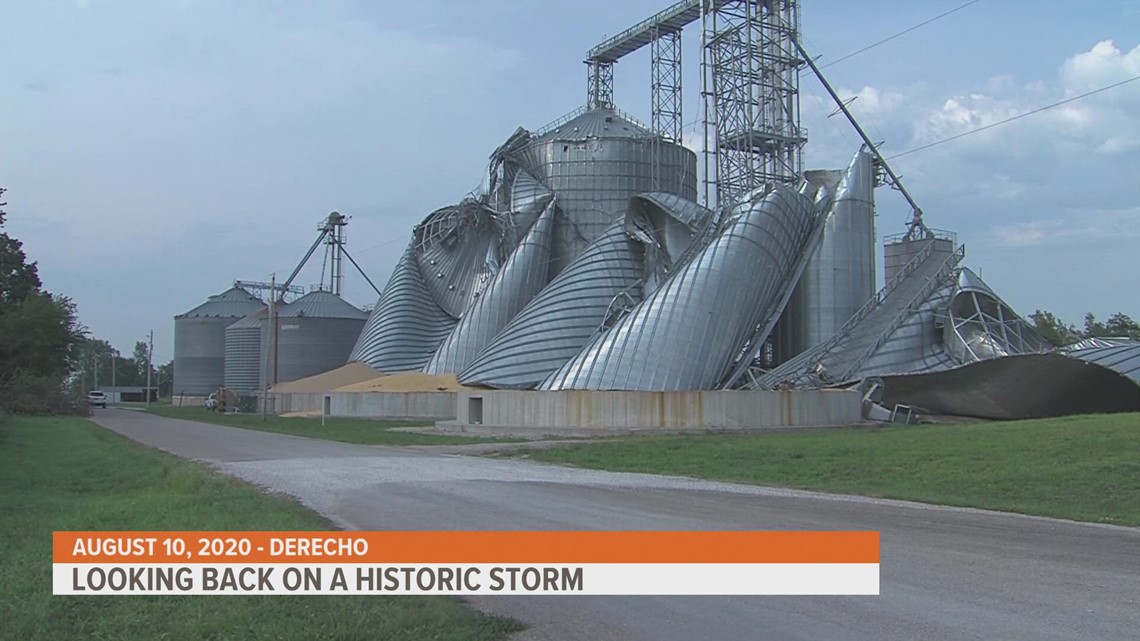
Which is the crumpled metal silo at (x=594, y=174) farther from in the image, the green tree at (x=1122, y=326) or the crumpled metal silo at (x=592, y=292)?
the green tree at (x=1122, y=326)

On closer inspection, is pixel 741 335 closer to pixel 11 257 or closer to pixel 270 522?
pixel 270 522

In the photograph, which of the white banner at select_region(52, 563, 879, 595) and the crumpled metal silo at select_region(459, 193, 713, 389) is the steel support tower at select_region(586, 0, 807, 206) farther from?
the white banner at select_region(52, 563, 879, 595)

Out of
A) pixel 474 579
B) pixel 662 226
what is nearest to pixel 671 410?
pixel 662 226

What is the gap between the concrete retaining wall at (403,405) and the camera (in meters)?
59.2

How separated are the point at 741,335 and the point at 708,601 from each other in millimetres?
41087

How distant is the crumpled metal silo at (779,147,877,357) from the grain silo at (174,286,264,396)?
76.7 m

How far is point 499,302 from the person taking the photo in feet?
227

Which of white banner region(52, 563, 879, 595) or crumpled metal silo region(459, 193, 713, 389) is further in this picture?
crumpled metal silo region(459, 193, 713, 389)

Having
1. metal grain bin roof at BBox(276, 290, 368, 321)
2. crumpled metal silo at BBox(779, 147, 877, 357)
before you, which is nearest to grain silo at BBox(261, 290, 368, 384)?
metal grain bin roof at BBox(276, 290, 368, 321)

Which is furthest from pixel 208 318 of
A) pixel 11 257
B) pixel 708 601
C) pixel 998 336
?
pixel 708 601

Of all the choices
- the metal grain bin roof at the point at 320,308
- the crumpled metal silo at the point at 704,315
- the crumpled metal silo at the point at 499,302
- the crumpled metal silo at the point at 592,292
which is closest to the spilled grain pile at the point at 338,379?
the crumpled metal silo at the point at 499,302

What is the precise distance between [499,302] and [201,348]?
190 ft

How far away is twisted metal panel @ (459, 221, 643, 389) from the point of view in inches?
2239

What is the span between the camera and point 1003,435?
26484 millimetres
